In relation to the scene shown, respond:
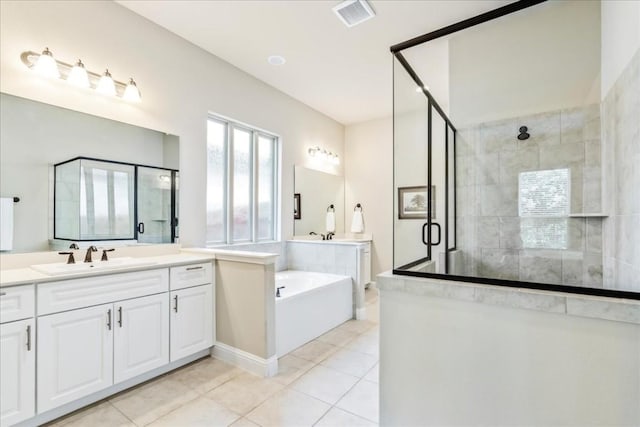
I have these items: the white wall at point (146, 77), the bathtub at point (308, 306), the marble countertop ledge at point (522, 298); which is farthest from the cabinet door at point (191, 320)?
the marble countertop ledge at point (522, 298)

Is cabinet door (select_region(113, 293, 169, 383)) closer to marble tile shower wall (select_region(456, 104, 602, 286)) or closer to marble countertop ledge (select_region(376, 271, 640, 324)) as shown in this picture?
marble countertop ledge (select_region(376, 271, 640, 324))

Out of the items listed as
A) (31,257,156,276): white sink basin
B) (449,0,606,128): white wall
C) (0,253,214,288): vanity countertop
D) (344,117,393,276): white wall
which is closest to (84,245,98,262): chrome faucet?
(31,257,156,276): white sink basin

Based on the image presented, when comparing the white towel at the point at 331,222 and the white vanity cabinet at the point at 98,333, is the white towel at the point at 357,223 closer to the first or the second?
the white towel at the point at 331,222

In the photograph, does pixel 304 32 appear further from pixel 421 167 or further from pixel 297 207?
pixel 297 207

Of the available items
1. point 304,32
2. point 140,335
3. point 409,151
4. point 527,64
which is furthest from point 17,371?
point 527,64

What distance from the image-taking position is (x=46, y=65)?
6.89 feet

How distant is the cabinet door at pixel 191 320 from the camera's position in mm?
2322

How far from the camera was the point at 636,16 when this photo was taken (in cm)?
137

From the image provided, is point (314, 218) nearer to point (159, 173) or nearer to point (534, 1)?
point (159, 173)

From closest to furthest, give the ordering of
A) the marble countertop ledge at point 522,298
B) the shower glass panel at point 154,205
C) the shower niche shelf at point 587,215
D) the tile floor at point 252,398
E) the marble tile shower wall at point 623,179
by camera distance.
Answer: the marble countertop ledge at point 522,298 → the marble tile shower wall at point 623,179 → the tile floor at point 252,398 → the shower niche shelf at point 587,215 → the shower glass panel at point 154,205

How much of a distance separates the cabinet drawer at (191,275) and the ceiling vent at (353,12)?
7.96ft

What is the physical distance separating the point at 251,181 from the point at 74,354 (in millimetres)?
2558

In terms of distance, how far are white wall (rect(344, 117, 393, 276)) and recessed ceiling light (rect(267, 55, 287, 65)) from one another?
2.34m

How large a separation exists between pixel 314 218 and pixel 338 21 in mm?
2781
